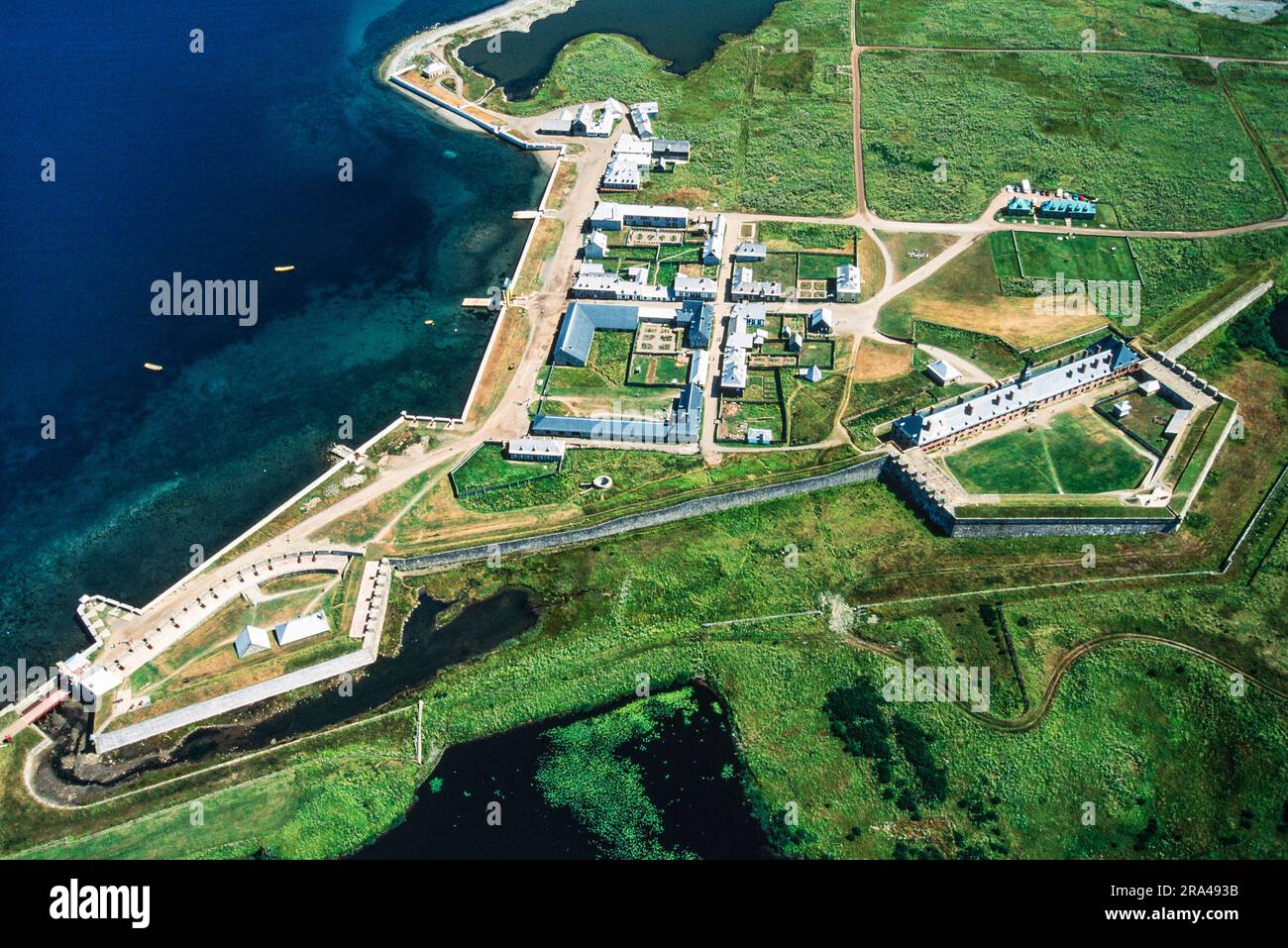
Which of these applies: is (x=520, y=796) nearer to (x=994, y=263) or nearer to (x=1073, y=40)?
(x=994, y=263)

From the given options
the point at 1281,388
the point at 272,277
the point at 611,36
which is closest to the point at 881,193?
the point at 1281,388

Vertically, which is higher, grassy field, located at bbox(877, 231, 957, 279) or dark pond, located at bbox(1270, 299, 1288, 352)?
dark pond, located at bbox(1270, 299, 1288, 352)

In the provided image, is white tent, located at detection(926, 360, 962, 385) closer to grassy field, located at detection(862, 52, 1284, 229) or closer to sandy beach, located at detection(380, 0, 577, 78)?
grassy field, located at detection(862, 52, 1284, 229)

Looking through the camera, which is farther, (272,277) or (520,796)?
(272,277)

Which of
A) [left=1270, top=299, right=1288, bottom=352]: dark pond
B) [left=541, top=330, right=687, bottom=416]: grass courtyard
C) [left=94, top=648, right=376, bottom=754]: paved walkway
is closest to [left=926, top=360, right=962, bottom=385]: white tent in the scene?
[left=541, top=330, right=687, bottom=416]: grass courtyard

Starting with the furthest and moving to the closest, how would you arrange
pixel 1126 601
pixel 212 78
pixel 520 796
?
1. pixel 212 78
2. pixel 1126 601
3. pixel 520 796

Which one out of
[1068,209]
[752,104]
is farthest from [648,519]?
[752,104]
